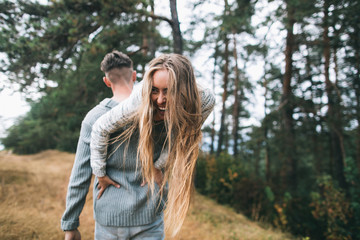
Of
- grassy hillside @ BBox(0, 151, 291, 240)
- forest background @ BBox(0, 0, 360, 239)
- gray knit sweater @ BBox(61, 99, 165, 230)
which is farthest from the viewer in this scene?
forest background @ BBox(0, 0, 360, 239)

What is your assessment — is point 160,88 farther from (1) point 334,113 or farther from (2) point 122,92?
(1) point 334,113

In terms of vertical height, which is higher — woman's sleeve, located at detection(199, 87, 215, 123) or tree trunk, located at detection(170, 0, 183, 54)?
tree trunk, located at detection(170, 0, 183, 54)

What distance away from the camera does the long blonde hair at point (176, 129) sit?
1095 millimetres

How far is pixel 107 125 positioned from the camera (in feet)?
3.66

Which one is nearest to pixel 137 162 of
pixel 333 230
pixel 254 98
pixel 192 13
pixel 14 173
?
pixel 14 173

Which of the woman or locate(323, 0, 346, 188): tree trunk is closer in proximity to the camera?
the woman

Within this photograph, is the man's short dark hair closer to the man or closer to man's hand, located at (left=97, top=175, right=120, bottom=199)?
the man

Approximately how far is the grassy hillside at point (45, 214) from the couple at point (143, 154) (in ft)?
6.39

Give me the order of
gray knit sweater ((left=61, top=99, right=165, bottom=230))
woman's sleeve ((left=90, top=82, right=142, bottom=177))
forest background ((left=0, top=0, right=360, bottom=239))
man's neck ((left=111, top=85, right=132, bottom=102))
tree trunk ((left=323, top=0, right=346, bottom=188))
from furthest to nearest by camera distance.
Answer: tree trunk ((left=323, top=0, right=346, bottom=188)) < forest background ((left=0, top=0, right=360, bottom=239)) < man's neck ((left=111, top=85, right=132, bottom=102)) < gray knit sweater ((left=61, top=99, right=165, bottom=230)) < woman's sleeve ((left=90, top=82, right=142, bottom=177))

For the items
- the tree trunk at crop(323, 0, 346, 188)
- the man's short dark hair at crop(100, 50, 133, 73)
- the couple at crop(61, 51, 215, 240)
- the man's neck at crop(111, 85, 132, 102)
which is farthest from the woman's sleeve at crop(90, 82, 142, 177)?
the tree trunk at crop(323, 0, 346, 188)

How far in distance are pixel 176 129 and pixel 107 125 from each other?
373 mm

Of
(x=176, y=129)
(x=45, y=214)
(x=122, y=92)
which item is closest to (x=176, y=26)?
(x=122, y=92)

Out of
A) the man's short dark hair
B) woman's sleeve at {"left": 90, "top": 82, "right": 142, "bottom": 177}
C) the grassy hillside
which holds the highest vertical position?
the man's short dark hair

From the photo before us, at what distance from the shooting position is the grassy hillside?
2.75 meters
